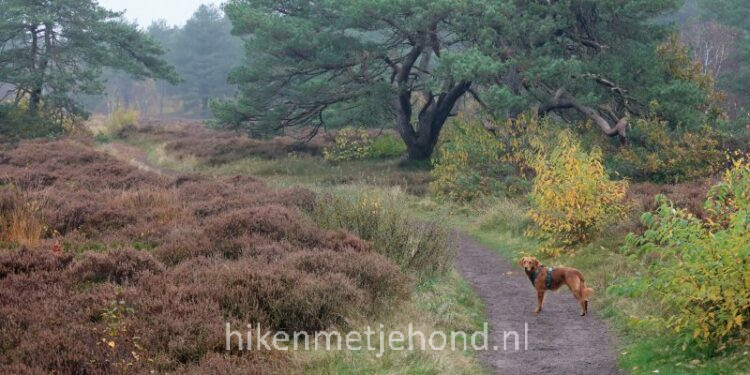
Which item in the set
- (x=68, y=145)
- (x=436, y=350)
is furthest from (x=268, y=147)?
(x=436, y=350)

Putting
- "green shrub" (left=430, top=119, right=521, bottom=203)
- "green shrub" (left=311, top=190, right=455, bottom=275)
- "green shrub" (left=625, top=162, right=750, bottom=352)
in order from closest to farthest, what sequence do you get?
"green shrub" (left=625, top=162, right=750, bottom=352) → "green shrub" (left=311, top=190, right=455, bottom=275) → "green shrub" (left=430, top=119, right=521, bottom=203)

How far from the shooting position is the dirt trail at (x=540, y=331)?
A: 267 inches

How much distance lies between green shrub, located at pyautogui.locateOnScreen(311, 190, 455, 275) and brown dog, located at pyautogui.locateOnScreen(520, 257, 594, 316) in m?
1.83

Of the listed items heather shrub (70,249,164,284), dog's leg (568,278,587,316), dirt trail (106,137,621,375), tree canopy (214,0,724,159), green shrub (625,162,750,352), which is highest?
tree canopy (214,0,724,159)

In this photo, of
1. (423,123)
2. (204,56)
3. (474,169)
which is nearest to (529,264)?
(474,169)

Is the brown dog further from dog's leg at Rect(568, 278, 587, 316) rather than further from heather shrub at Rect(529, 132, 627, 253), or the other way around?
heather shrub at Rect(529, 132, 627, 253)

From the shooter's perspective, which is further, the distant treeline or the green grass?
the distant treeline

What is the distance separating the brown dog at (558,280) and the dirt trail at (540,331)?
0.29 metres

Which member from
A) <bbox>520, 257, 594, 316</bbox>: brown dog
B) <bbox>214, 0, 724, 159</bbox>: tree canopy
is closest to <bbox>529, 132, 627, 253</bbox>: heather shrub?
<bbox>520, 257, 594, 316</bbox>: brown dog

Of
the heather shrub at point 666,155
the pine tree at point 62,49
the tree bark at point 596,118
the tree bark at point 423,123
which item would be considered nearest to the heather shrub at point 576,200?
the heather shrub at point 666,155

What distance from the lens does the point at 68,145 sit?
23438 millimetres

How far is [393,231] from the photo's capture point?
10.4m

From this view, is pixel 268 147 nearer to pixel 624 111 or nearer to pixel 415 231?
pixel 624 111

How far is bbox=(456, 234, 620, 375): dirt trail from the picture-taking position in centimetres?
679
